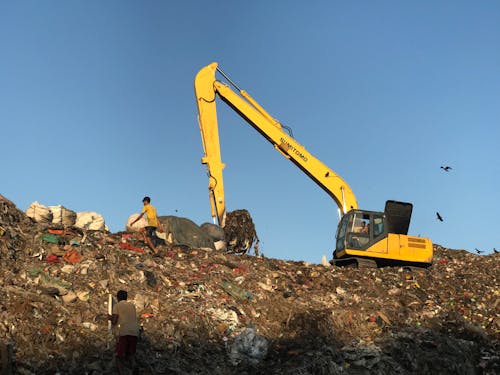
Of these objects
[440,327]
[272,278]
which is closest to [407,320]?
[440,327]

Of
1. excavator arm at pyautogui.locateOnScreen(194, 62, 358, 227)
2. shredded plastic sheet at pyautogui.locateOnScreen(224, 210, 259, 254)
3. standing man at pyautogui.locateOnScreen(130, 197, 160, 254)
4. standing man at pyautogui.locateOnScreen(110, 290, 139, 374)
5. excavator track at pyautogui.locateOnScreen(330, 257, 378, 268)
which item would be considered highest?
excavator arm at pyautogui.locateOnScreen(194, 62, 358, 227)

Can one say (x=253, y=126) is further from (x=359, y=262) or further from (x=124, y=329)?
(x=124, y=329)

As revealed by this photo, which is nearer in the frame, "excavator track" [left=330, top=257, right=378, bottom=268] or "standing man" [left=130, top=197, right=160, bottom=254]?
"standing man" [left=130, top=197, right=160, bottom=254]

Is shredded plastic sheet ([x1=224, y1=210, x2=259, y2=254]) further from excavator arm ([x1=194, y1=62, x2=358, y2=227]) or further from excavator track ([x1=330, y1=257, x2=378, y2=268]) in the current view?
excavator track ([x1=330, y1=257, x2=378, y2=268])

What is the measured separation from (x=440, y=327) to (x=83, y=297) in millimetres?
8103

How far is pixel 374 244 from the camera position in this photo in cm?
1944

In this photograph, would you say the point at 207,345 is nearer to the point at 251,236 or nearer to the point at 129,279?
the point at 129,279

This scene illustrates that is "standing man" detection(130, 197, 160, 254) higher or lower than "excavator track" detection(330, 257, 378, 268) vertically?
higher

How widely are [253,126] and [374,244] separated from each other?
19.0 ft

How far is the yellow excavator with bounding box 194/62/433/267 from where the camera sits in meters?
19.5

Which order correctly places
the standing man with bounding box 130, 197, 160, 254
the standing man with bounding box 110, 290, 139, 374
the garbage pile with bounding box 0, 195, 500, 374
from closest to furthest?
1. the standing man with bounding box 110, 290, 139, 374
2. the garbage pile with bounding box 0, 195, 500, 374
3. the standing man with bounding box 130, 197, 160, 254

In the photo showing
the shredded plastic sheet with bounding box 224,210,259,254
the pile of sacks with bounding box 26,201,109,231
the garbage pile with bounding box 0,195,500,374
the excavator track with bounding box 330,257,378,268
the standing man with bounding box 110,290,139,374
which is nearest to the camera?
the standing man with bounding box 110,290,139,374

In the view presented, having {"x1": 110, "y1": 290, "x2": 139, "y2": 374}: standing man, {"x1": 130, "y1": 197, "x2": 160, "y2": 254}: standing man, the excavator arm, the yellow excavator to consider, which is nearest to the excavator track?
the yellow excavator

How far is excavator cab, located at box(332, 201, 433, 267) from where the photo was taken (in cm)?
1939
